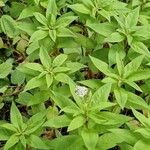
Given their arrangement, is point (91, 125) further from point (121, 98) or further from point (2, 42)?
point (2, 42)

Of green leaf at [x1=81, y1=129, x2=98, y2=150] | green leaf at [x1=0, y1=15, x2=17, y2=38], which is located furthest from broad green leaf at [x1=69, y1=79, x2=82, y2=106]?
green leaf at [x1=0, y1=15, x2=17, y2=38]

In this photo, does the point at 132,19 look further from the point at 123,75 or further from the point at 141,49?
the point at 123,75

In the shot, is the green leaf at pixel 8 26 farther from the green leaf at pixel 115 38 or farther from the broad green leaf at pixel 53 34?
the green leaf at pixel 115 38

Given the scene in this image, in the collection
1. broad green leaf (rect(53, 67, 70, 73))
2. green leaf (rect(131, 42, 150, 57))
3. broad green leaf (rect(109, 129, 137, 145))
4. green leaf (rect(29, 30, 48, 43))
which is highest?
green leaf (rect(29, 30, 48, 43))

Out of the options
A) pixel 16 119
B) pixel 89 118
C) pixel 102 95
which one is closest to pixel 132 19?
pixel 102 95

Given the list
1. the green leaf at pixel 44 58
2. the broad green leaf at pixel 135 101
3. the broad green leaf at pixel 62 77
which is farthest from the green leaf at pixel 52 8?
the broad green leaf at pixel 135 101

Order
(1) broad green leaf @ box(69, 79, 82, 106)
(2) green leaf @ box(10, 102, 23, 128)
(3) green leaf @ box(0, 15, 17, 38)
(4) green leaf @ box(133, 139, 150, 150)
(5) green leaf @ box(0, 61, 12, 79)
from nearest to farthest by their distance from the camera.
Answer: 1. (4) green leaf @ box(133, 139, 150, 150)
2. (1) broad green leaf @ box(69, 79, 82, 106)
3. (2) green leaf @ box(10, 102, 23, 128)
4. (5) green leaf @ box(0, 61, 12, 79)
5. (3) green leaf @ box(0, 15, 17, 38)

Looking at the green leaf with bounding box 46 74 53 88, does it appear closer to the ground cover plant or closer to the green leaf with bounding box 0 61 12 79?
the ground cover plant

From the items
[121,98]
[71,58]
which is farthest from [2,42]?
[121,98]

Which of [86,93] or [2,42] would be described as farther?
[2,42]
